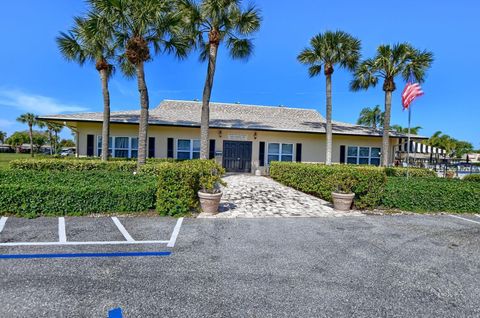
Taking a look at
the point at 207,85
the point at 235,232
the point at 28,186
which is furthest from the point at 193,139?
the point at 235,232

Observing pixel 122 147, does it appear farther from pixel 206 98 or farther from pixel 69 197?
pixel 69 197

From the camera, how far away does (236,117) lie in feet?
60.8

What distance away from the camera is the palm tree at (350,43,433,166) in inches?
557

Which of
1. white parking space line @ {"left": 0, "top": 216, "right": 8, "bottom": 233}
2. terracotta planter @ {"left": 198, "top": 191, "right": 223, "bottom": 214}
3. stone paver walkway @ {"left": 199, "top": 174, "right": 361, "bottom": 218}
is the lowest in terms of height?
white parking space line @ {"left": 0, "top": 216, "right": 8, "bottom": 233}

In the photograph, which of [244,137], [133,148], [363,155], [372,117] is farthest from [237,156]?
[372,117]

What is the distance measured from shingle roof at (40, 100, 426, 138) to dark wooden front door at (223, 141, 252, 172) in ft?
4.76

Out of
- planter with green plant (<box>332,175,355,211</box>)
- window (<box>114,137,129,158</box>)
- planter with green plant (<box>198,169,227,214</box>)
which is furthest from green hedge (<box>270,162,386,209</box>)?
window (<box>114,137,129,158</box>)

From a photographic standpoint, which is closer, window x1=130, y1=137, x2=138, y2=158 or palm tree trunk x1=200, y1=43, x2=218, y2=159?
palm tree trunk x1=200, y1=43, x2=218, y2=159

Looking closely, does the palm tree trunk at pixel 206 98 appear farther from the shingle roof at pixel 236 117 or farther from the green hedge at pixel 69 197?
the green hedge at pixel 69 197

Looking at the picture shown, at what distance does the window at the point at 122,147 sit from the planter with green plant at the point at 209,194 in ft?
34.7

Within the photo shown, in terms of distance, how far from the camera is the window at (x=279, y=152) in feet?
55.3

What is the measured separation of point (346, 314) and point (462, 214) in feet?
24.9

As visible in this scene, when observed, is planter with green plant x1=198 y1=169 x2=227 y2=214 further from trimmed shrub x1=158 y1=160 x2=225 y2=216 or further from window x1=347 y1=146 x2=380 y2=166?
window x1=347 y1=146 x2=380 y2=166

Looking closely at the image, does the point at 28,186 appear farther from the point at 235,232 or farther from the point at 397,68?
the point at 397,68
